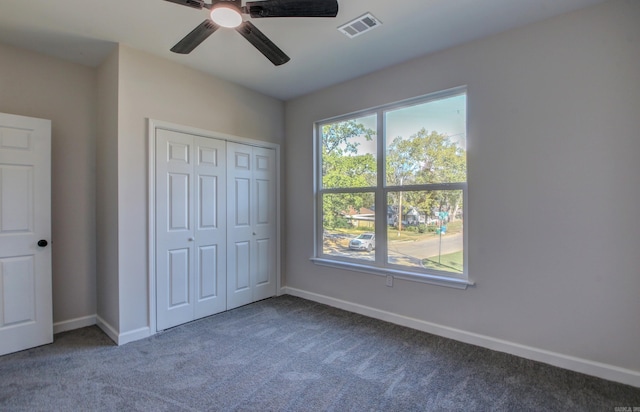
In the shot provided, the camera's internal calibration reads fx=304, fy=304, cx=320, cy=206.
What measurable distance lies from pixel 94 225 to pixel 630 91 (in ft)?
15.5

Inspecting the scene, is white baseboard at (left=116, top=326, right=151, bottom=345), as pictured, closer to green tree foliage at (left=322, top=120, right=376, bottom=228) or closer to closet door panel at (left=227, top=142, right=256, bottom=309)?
closet door panel at (left=227, top=142, right=256, bottom=309)

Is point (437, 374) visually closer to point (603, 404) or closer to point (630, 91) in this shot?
point (603, 404)

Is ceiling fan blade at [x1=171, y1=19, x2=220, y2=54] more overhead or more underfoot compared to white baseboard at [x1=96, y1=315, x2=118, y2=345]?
more overhead

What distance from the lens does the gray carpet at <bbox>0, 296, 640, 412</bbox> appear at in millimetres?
1915

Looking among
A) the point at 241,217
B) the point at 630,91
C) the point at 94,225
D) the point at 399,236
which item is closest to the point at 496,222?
the point at 399,236

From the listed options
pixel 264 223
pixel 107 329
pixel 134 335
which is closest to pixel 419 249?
pixel 264 223

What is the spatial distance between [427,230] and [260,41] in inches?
87.8

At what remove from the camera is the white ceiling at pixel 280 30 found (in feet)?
7.32

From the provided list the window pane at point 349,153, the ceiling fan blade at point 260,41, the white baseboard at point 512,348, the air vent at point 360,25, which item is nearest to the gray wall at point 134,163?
the ceiling fan blade at point 260,41

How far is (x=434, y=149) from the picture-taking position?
2992 mm

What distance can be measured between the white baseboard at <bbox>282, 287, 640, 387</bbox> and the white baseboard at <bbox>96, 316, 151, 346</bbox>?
2027 millimetres

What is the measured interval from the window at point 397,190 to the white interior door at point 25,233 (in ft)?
8.85

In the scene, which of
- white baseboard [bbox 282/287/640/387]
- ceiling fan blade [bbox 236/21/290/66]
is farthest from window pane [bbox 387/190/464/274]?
ceiling fan blade [bbox 236/21/290/66]

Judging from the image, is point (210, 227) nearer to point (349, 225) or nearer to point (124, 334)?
point (124, 334)
